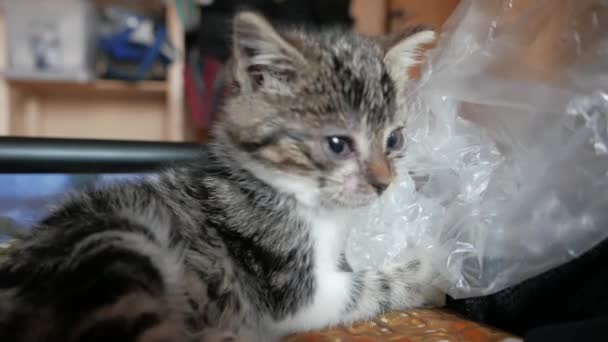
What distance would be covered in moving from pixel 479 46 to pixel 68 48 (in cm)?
230

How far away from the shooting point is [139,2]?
286 centimetres

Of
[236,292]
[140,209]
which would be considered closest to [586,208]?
[236,292]

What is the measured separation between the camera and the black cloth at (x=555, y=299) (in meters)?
0.86

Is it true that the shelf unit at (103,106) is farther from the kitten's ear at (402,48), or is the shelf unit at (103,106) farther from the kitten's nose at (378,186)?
the kitten's nose at (378,186)

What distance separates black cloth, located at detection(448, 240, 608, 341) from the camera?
86 centimetres

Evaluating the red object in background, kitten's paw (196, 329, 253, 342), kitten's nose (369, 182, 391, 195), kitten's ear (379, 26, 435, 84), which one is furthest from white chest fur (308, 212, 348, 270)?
the red object in background

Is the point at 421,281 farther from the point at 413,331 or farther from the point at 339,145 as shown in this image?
the point at 339,145

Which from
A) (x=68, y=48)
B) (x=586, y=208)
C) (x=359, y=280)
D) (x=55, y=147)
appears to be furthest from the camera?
(x=68, y=48)

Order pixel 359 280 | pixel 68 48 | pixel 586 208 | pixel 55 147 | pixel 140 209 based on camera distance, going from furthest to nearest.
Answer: pixel 68 48 < pixel 55 147 < pixel 359 280 < pixel 140 209 < pixel 586 208

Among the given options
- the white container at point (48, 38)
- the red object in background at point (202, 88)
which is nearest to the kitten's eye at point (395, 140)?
the red object in background at point (202, 88)

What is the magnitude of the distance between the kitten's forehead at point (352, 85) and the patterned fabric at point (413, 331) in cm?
40

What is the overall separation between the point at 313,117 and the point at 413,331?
463 millimetres

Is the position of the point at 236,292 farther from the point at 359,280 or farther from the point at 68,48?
the point at 68,48

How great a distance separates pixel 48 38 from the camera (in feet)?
8.91
